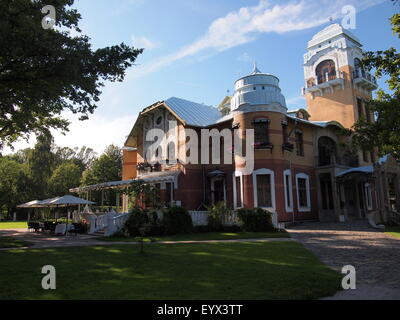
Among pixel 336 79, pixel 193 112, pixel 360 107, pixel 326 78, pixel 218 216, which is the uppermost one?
pixel 326 78

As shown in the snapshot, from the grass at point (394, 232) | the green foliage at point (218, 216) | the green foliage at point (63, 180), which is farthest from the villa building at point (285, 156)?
the green foliage at point (63, 180)

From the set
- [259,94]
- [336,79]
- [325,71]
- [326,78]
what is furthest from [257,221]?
[325,71]

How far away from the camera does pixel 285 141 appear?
2073 cm

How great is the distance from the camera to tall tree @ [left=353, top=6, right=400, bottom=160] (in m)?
14.7

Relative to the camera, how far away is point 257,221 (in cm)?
1658

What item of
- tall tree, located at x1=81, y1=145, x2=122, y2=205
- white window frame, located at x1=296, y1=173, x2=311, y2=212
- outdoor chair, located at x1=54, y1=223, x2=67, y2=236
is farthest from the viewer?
tall tree, located at x1=81, y1=145, x2=122, y2=205

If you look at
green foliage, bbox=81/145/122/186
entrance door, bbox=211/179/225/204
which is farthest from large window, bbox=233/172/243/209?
green foliage, bbox=81/145/122/186

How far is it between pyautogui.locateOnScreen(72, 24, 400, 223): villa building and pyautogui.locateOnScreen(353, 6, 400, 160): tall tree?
4.49ft

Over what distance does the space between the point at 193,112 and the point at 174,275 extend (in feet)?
61.4

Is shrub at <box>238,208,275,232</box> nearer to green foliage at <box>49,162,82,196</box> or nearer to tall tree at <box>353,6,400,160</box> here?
tall tree at <box>353,6,400,160</box>

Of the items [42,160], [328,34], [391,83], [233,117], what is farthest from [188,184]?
[42,160]

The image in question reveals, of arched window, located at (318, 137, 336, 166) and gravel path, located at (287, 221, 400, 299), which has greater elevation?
arched window, located at (318, 137, 336, 166)

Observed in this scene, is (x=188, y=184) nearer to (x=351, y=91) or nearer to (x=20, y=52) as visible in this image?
(x=20, y=52)

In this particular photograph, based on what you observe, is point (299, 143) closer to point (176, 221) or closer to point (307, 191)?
point (307, 191)
